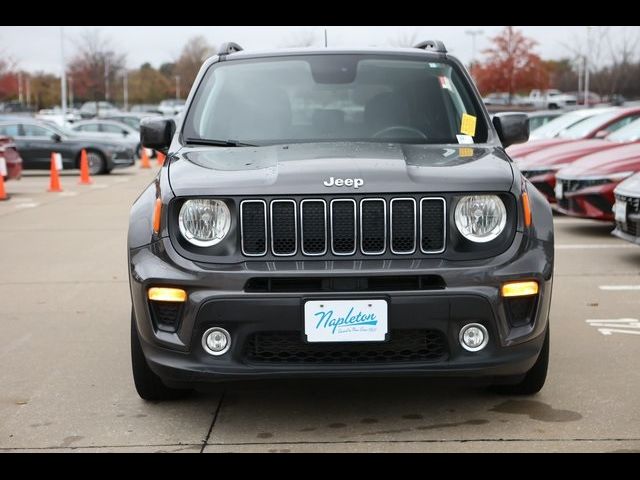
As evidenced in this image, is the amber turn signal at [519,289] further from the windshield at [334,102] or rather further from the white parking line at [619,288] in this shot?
the white parking line at [619,288]

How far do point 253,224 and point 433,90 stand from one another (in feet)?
6.09

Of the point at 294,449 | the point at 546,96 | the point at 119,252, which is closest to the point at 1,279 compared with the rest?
the point at 119,252

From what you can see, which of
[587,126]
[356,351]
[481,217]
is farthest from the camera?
[587,126]

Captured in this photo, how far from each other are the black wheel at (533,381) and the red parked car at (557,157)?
8.15 metres

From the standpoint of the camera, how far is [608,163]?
1093 cm

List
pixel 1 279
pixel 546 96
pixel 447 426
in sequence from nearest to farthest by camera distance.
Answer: pixel 447 426 < pixel 1 279 < pixel 546 96

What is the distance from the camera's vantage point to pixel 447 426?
446cm

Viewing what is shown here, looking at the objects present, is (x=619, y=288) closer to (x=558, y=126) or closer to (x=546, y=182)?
(x=546, y=182)

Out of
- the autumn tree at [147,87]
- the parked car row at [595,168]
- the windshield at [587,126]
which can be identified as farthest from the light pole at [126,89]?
the parked car row at [595,168]

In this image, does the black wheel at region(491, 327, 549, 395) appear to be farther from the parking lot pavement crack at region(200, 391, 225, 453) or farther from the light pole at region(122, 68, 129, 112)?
the light pole at region(122, 68, 129, 112)

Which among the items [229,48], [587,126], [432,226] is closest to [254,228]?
[432,226]

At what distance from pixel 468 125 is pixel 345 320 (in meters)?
1.85
